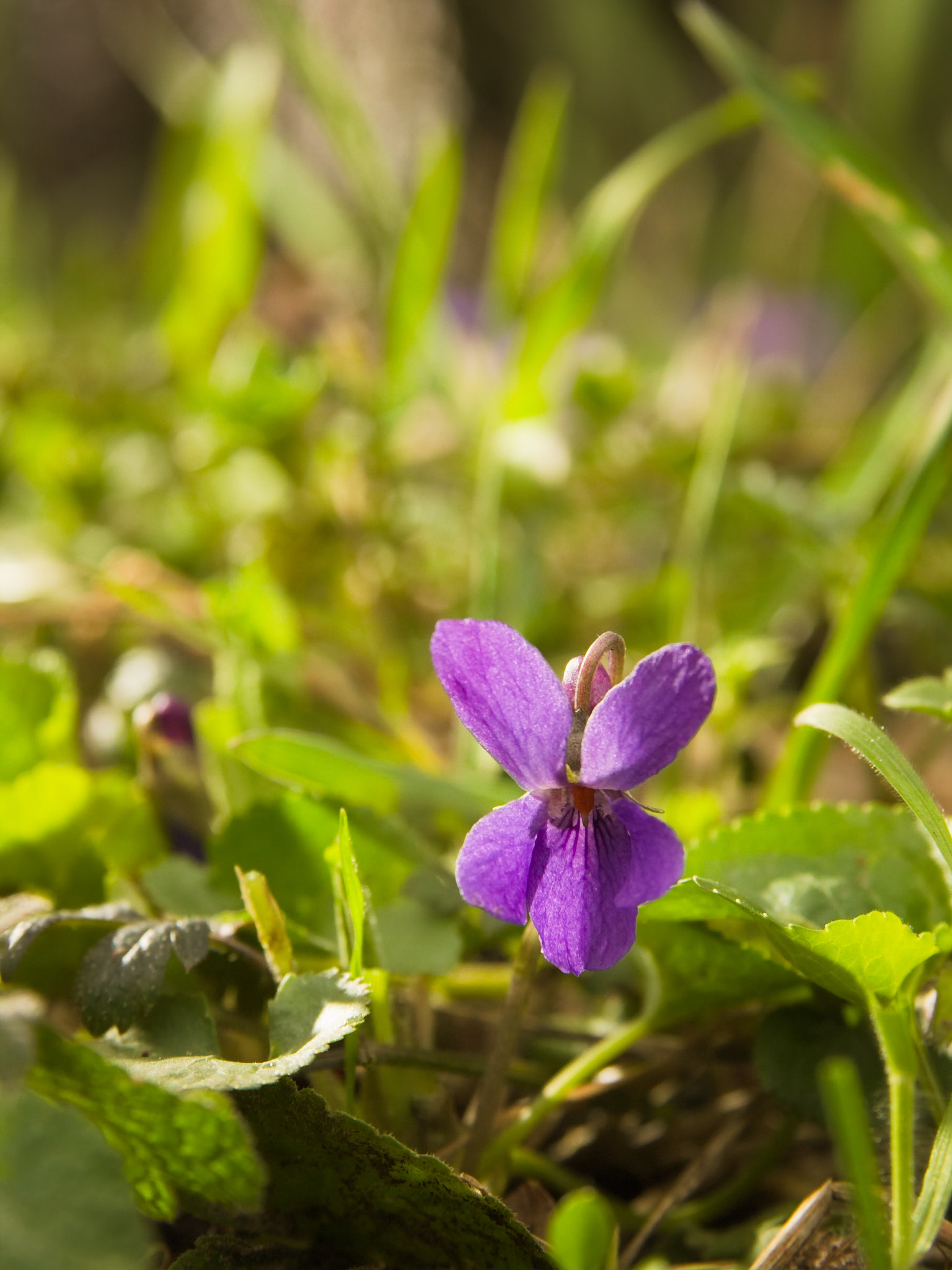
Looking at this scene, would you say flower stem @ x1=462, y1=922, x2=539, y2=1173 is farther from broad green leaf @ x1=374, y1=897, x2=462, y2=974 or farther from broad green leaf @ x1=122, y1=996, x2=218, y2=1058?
broad green leaf @ x1=122, y1=996, x2=218, y2=1058

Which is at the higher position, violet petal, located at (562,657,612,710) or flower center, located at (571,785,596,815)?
violet petal, located at (562,657,612,710)

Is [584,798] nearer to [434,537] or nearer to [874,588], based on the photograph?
[874,588]

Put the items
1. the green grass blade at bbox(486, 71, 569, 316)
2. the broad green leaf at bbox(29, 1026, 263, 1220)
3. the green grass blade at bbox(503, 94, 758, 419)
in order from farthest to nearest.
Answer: the green grass blade at bbox(486, 71, 569, 316) → the green grass blade at bbox(503, 94, 758, 419) → the broad green leaf at bbox(29, 1026, 263, 1220)

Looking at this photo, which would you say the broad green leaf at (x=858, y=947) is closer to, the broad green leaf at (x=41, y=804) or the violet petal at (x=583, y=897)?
the violet petal at (x=583, y=897)

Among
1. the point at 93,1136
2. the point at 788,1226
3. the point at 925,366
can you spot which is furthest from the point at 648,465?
the point at 93,1136

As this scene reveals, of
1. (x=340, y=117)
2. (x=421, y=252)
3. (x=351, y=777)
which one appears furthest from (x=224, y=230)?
(x=351, y=777)

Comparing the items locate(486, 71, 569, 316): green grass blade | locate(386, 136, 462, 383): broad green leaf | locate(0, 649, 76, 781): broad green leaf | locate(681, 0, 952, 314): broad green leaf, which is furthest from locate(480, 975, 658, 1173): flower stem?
locate(486, 71, 569, 316): green grass blade

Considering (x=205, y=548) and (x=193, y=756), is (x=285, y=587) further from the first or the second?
(x=193, y=756)
